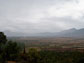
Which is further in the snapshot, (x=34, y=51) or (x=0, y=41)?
(x=0, y=41)

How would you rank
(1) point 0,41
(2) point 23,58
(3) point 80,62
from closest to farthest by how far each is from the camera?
1. (3) point 80,62
2. (2) point 23,58
3. (1) point 0,41

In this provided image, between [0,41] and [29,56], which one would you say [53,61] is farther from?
[0,41]

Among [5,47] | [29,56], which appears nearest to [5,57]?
[5,47]

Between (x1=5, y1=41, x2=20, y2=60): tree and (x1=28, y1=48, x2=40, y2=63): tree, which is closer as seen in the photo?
(x1=28, y1=48, x2=40, y2=63): tree

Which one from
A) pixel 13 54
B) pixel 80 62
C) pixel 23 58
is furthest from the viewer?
pixel 23 58

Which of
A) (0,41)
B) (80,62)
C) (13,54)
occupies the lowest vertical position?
(80,62)

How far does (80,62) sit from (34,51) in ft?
42.8

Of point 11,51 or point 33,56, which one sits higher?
point 11,51

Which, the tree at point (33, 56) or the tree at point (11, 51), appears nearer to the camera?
the tree at point (33, 56)

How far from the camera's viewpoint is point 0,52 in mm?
49750

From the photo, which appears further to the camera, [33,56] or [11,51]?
[11,51]

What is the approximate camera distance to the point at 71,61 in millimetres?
43344

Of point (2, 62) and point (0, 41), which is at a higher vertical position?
point (0, 41)

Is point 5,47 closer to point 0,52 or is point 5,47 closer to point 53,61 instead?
point 0,52
